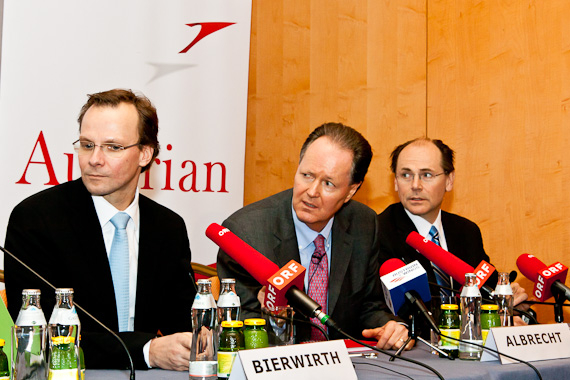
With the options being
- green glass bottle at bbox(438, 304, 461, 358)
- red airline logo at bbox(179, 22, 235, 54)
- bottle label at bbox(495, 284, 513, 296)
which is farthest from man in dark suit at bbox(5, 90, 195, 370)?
red airline logo at bbox(179, 22, 235, 54)

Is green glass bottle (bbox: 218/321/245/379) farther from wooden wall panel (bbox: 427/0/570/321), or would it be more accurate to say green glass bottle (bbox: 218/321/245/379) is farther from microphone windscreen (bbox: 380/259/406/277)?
wooden wall panel (bbox: 427/0/570/321)

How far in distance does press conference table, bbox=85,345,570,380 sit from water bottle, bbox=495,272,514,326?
10.9 inches

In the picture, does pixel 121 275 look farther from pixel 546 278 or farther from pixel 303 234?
pixel 546 278

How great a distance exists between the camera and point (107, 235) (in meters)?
2.52

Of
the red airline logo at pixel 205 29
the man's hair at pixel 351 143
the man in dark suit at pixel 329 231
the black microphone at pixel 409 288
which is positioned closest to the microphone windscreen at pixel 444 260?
the black microphone at pixel 409 288

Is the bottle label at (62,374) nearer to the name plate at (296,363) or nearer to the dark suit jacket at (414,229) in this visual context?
the name plate at (296,363)

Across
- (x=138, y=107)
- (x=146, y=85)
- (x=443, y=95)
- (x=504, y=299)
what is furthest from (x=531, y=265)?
(x=146, y=85)

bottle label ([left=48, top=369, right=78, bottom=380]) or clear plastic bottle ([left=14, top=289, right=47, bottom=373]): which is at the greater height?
clear plastic bottle ([left=14, top=289, right=47, bottom=373])

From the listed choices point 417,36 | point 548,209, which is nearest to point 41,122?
point 417,36

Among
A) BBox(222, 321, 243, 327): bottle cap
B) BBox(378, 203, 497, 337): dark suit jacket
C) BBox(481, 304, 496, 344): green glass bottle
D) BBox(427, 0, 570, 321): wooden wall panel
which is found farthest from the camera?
BBox(427, 0, 570, 321): wooden wall panel

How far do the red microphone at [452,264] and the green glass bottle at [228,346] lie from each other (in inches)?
38.6

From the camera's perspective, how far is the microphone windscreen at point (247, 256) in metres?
1.99

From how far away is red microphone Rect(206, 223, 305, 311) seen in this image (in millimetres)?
1872

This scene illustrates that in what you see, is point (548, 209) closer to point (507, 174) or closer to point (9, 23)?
point (507, 174)
